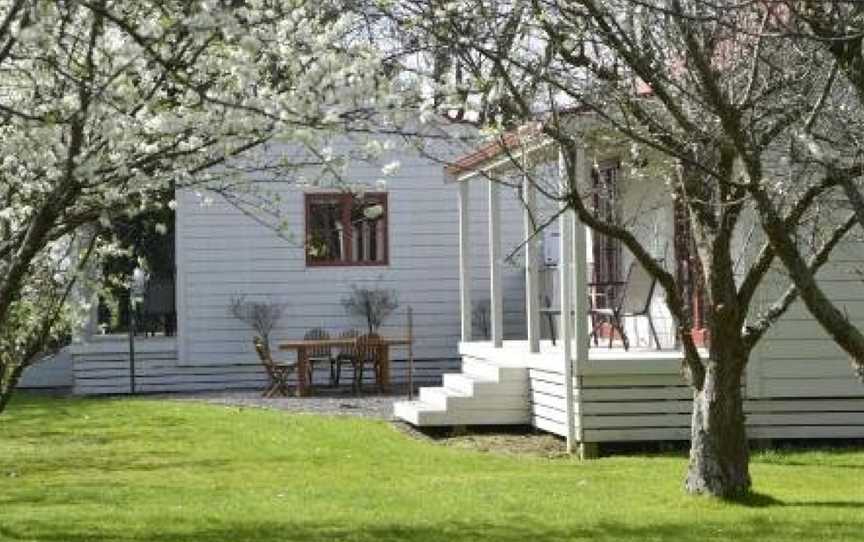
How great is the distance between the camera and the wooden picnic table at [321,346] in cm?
2123

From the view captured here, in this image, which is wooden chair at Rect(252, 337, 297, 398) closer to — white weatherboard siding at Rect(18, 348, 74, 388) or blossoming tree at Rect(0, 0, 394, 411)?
white weatherboard siding at Rect(18, 348, 74, 388)

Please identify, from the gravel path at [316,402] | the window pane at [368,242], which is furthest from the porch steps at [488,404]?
the window pane at [368,242]

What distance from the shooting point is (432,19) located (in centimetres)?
805

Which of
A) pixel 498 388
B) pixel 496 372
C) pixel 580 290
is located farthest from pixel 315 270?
pixel 580 290

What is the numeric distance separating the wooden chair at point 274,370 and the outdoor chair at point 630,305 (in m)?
6.22

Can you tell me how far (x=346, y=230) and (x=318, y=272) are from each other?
0.82m

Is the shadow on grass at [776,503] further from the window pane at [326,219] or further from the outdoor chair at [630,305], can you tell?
the window pane at [326,219]

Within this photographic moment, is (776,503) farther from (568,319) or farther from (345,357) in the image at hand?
(345,357)

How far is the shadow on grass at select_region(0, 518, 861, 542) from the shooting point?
8.77 meters

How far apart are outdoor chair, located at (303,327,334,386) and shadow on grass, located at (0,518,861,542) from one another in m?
12.5

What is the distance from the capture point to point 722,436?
9859mm

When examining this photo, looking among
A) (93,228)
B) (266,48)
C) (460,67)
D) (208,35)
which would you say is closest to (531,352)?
(93,228)

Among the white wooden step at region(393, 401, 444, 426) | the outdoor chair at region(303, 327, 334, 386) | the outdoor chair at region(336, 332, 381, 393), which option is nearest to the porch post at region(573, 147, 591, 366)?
the white wooden step at region(393, 401, 444, 426)

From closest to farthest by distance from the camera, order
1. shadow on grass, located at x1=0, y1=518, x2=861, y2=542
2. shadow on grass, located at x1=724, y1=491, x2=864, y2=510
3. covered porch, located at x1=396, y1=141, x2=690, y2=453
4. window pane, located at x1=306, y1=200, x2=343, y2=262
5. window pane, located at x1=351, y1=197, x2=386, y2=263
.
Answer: shadow on grass, located at x1=0, y1=518, x2=861, y2=542 → shadow on grass, located at x1=724, y1=491, x2=864, y2=510 → covered porch, located at x1=396, y1=141, x2=690, y2=453 → window pane, located at x1=306, y1=200, x2=343, y2=262 → window pane, located at x1=351, y1=197, x2=386, y2=263
